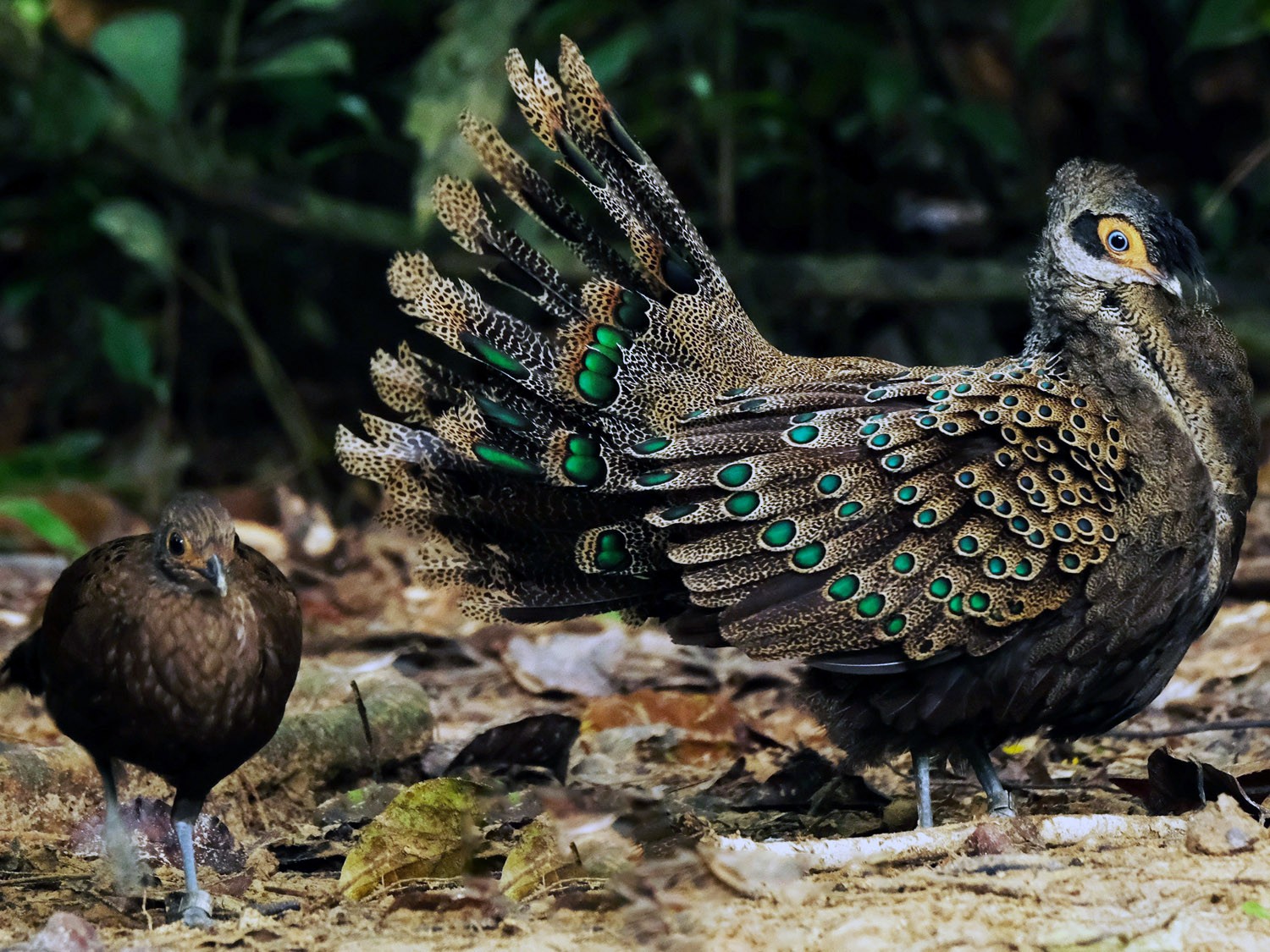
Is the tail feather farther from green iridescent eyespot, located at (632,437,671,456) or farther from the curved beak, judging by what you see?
green iridescent eyespot, located at (632,437,671,456)

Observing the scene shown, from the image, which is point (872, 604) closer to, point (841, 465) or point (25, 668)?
point (841, 465)

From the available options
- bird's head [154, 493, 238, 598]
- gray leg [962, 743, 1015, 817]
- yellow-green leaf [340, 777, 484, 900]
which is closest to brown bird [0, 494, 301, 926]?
bird's head [154, 493, 238, 598]

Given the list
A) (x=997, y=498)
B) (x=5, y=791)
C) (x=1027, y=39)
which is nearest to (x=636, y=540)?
(x=997, y=498)

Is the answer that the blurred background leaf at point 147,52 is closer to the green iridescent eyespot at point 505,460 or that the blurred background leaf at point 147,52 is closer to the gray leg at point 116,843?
the green iridescent eyespot at point 505,460

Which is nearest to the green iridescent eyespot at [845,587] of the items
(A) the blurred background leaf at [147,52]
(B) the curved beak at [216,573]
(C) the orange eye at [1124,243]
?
(C) the orange eye at [1124,243]

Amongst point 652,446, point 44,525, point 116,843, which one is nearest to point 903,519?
point 652,446

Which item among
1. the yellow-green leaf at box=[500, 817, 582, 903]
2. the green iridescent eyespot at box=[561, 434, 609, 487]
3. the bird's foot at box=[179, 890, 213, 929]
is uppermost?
the green iridescent eyespot at box=[561, 434, 609, 487]

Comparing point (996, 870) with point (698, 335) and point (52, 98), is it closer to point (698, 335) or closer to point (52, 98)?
point (698, 335)
